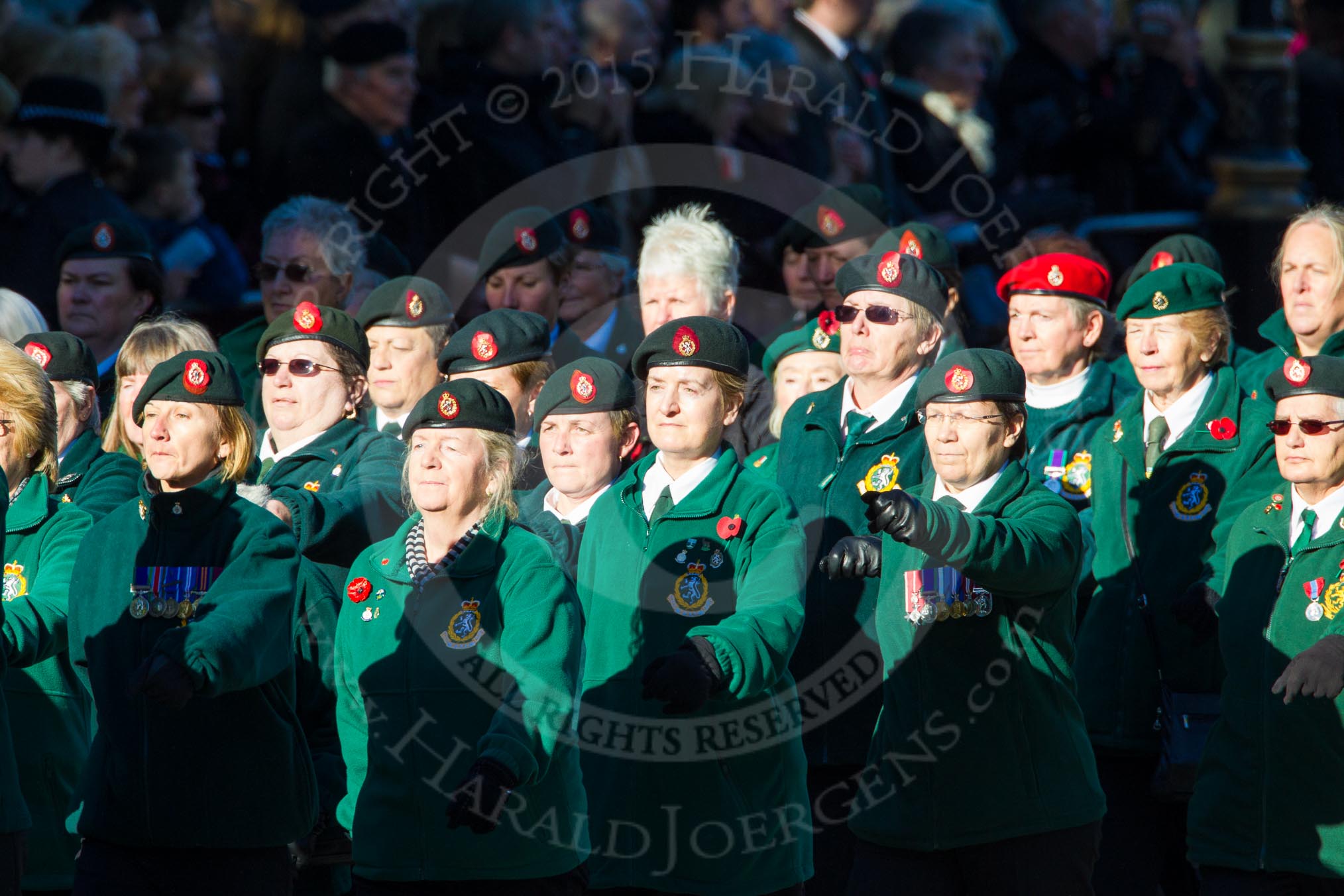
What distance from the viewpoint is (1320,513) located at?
17.5ft

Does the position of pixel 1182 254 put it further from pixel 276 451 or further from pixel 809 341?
pixel 276 451

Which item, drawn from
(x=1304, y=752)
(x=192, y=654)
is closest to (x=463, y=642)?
(x=192, y=654)

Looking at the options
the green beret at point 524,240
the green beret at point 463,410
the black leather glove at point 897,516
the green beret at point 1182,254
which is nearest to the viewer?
the black leather glove at point 897,516

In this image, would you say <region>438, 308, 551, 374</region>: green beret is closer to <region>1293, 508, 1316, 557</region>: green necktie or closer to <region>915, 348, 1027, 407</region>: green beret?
<region>915, 348, 1027, 407</region>: green beret

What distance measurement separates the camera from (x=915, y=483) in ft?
19.2

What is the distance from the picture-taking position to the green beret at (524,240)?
777 cm

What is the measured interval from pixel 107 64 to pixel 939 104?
4.21 m

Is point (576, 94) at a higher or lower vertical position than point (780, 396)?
higher

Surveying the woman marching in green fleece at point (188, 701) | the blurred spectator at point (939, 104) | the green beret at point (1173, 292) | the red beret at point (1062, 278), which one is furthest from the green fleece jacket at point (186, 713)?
the blurred spectator at point (939, 104)

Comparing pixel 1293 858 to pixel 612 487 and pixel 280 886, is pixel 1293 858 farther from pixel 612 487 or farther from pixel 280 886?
pixel 280 886

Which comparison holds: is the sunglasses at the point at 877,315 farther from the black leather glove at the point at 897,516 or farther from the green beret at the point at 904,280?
the black leather glove at the point at 897,516

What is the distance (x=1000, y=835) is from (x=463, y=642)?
59.0 inches

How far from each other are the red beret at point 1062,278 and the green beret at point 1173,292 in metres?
0.47

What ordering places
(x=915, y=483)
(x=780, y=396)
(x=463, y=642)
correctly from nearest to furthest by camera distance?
1. (x=463, y=642)
2. (x=915, y=483)
3. (x=780, y=396)
